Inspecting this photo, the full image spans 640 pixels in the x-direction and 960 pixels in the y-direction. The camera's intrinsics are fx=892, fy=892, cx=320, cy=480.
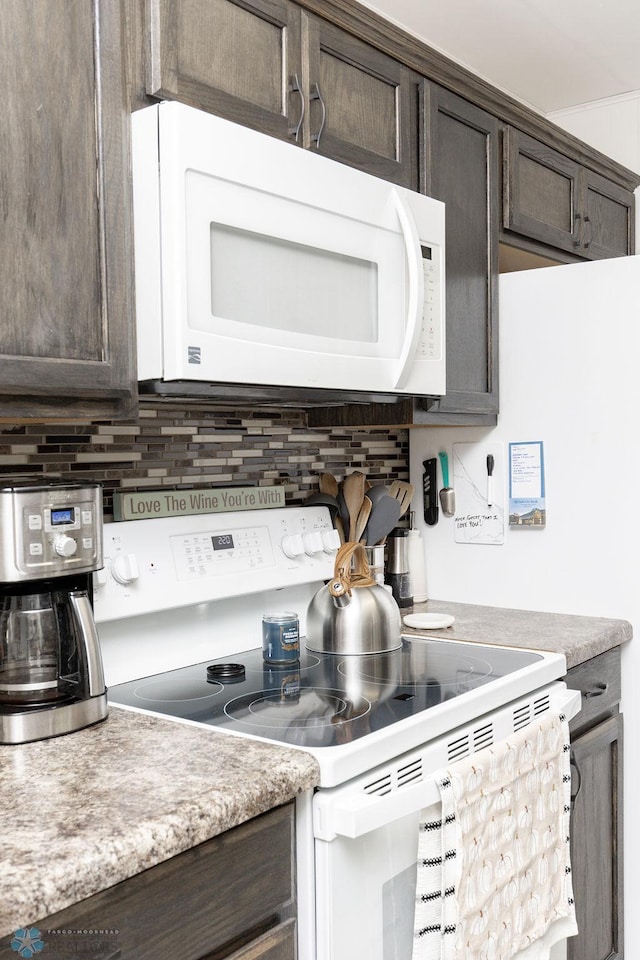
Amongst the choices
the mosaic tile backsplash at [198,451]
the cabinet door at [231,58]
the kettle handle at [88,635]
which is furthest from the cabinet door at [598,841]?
the cabinet door at [231,58]

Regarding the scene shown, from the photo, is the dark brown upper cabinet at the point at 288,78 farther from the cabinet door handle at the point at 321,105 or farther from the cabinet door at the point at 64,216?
the cabinet door at the point at 64,216

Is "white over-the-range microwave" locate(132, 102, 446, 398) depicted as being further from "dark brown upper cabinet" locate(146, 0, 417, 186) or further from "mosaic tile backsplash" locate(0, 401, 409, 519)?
"mosaic tile backsplash" locate(0, 401, 409, 519)

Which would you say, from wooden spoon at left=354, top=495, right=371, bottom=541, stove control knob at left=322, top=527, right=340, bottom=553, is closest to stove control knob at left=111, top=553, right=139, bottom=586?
stove control knob at left=322, top=527, right=340, bottom=553

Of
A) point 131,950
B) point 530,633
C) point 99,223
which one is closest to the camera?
point 131,950

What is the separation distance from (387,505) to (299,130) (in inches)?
35.1

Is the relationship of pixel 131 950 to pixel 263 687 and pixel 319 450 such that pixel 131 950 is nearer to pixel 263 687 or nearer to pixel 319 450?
pixel 263 687

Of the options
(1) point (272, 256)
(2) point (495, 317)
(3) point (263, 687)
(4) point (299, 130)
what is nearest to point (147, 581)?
(3) point (263, 687)

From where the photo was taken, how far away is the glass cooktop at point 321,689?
139 centimetres

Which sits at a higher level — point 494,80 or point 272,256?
point 494,80

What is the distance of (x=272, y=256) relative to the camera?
5.09 feet

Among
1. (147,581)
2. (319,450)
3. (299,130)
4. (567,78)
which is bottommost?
(147,581)

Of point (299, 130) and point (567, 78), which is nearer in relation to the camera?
point (299, 130)

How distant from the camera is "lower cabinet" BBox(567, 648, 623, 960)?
1.95m
